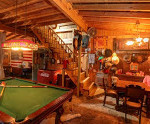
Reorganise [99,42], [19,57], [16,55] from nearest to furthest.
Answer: [99,42], [19,57], [16,55]

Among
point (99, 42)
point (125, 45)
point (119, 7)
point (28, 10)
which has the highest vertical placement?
point (28, 10)

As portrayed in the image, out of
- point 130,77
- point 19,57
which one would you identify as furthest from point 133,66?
point 19,57

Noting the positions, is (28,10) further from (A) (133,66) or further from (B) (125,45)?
(A) (133,66)

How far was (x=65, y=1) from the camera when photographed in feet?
8.01

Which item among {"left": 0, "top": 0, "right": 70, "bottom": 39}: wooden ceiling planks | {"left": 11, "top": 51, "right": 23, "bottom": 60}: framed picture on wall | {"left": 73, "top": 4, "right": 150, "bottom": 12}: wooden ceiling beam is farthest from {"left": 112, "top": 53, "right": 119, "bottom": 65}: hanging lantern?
{"left": 11, "top": 51, "right": 23, "bottom": 60}: framed picture on wall

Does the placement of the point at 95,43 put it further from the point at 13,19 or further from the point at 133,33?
the point at 13,19

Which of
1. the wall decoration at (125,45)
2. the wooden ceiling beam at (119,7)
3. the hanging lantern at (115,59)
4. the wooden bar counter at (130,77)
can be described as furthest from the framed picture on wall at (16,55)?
the wooden bar counter at (130,77)

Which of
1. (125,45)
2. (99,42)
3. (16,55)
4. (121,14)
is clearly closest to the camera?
(121,14)

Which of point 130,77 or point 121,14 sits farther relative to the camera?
point 130,77

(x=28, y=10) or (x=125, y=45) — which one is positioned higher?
(x=28, y=10)

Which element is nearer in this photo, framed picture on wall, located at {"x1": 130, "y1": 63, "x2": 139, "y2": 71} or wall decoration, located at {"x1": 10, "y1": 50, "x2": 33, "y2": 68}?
framed picture on wall, located at {"x1": 130, "y1": 63, "x2": 139, "y2": 71}

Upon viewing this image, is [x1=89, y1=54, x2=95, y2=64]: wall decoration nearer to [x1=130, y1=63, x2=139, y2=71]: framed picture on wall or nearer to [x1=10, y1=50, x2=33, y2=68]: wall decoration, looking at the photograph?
[x1=130, y1=63, x2=139, y2=71]: framed picture on wall

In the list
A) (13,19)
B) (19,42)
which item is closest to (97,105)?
(19,42)

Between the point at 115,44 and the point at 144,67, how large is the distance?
1778mm
